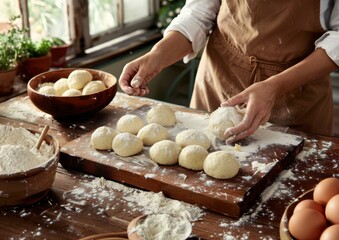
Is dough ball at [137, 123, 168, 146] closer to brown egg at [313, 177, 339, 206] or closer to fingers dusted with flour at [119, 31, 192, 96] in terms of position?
fingers dusted with flour at [119, 31, 192, 96]

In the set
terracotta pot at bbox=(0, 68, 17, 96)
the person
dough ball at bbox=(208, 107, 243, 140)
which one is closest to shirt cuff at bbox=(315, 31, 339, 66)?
the person

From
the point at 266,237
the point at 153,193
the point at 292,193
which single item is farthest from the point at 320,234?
the point at 153,193

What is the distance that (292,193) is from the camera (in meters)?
1.38

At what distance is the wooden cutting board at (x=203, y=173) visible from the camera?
1308mm

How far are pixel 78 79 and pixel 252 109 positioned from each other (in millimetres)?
653

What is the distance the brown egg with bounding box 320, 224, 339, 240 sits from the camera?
960mm

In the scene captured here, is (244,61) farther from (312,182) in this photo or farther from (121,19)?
(121,19)

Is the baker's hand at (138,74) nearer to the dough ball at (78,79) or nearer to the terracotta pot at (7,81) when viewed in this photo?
the dough ball at (78,79)

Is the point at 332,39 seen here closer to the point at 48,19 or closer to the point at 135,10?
the point at 48,19

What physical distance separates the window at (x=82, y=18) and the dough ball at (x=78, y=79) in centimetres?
82

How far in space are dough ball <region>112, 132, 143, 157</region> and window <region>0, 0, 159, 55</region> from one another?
1.29m

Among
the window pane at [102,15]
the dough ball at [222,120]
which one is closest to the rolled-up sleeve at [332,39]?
the dough ball at [222,120]

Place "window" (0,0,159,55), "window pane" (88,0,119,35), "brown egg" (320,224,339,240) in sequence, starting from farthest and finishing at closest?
1. "window pane" (88,0,119,35)
2. "window" (0,0,159,55)
3. "brown egg" (320,224,339,240)

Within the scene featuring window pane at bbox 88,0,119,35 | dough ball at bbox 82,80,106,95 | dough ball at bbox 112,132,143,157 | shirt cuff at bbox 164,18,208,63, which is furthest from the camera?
window pane at bbox 88,0,119,35
